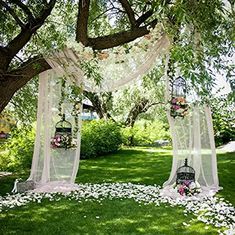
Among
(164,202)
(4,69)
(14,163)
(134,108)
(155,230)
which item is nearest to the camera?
(155,230)

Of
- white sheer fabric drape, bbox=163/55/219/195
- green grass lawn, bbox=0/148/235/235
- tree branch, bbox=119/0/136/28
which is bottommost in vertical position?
green grass lawn, bbox=0/148/235/235

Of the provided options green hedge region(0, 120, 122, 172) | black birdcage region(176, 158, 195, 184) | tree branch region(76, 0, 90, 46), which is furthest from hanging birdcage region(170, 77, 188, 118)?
green hedge region(0, 120, 122, 172)

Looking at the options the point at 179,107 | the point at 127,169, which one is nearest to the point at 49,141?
the point at 179,107

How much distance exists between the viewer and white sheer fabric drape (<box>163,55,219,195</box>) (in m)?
6.04

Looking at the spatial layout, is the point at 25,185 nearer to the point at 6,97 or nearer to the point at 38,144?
the point at 38,144

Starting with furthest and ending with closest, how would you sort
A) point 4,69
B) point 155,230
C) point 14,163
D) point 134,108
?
point 134,108 → point 14,163 → point 4,69 → point 155,230

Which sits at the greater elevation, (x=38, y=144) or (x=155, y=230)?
(x=38, y=144)

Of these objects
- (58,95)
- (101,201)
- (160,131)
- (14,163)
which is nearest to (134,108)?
(160,131)

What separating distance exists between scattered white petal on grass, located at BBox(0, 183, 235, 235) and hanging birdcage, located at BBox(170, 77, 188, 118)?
1.30m

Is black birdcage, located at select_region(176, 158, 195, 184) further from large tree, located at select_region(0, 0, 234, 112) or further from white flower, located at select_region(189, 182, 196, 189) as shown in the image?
large tree, located at select_region(0, 0, 234, 112)

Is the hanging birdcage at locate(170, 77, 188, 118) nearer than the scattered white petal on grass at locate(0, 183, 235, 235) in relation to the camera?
No

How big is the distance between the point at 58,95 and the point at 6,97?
1.64 meters

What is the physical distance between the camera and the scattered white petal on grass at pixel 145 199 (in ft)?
14.8

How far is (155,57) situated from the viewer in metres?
5.94
